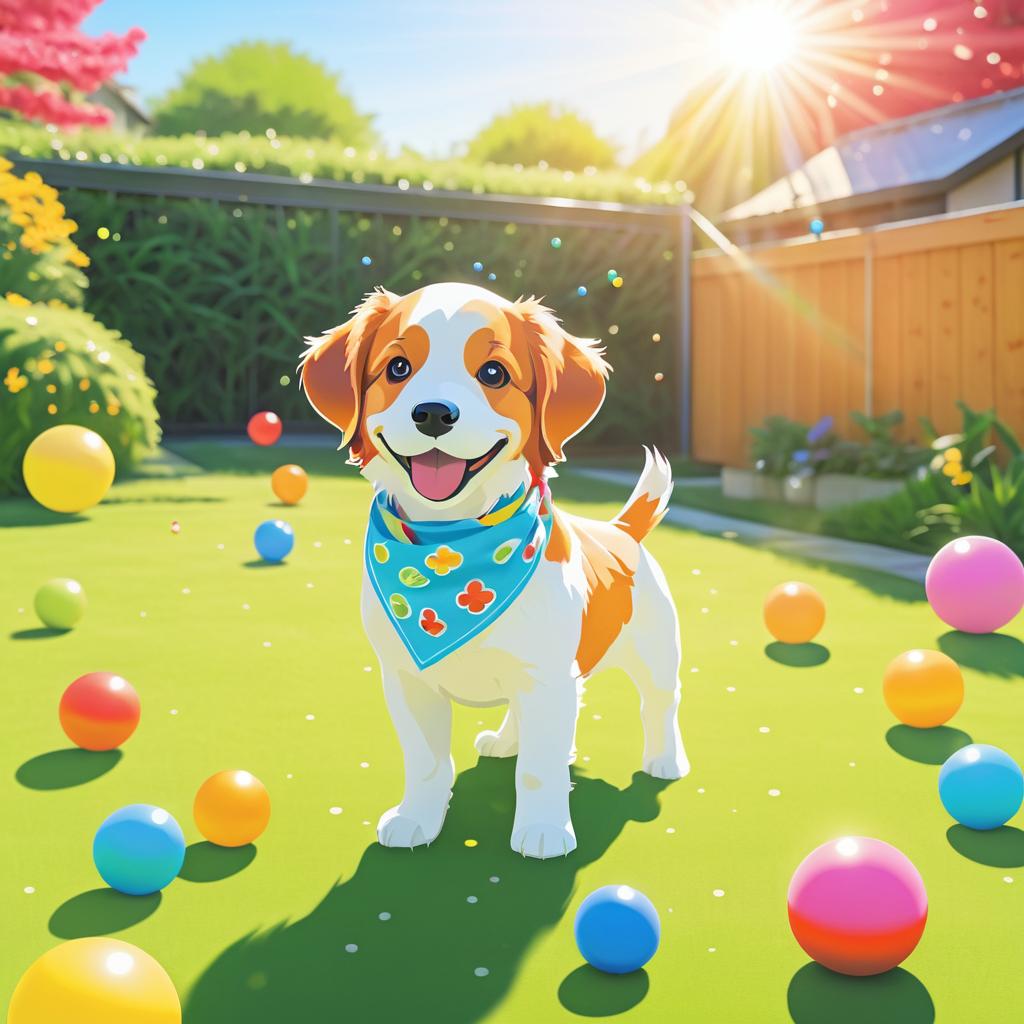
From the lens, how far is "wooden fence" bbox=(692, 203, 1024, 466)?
9445 millimetres

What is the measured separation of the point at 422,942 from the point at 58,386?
830 centimetres

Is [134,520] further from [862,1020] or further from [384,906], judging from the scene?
[862,1020]

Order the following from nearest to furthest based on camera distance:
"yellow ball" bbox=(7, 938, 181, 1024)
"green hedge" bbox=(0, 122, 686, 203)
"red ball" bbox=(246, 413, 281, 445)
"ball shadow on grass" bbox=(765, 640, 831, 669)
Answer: "yellow ball" bbox=(7, 938, 181, 1024) < "ball shadow on grass" bbox=(765, 640, 831, 669) < "red ball" bbox=(246, 413, 281, 445) < "green hedge" bbox=(0, 122, 686, 203)

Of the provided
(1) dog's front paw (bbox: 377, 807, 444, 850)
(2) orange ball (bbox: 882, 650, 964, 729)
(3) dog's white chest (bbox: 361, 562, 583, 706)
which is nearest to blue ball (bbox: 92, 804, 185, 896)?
(1) dog's front paw (bbox: 377, 807, 444, 850)

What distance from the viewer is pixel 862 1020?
2418 millimetres

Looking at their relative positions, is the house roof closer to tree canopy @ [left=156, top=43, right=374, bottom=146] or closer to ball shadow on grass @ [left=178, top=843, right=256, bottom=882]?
ball shadow on grass @ [left=178, top=843, right=256, bottom=882]

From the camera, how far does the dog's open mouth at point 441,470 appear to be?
2.89m

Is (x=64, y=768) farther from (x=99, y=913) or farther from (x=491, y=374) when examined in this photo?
(x=491, y=374)

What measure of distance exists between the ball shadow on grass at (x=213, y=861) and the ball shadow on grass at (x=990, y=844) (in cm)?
187

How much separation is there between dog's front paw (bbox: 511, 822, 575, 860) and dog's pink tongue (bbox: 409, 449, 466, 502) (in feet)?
3.02

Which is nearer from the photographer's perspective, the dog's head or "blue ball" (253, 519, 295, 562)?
the dog's head

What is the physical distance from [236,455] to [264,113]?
55.6m

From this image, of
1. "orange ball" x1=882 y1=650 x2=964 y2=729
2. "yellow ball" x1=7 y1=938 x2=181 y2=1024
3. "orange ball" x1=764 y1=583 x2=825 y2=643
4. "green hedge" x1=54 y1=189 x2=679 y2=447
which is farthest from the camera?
"green hedge" x1=54 y1=189 x2=679 y2=447

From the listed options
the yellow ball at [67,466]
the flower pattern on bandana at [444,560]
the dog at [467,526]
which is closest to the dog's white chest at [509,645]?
the dog at [467,526]
